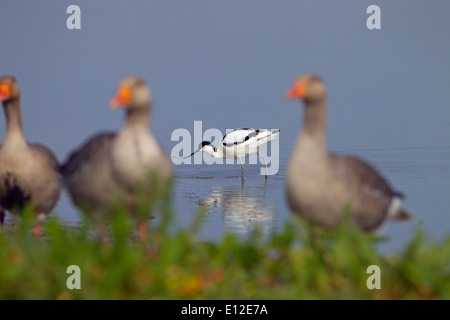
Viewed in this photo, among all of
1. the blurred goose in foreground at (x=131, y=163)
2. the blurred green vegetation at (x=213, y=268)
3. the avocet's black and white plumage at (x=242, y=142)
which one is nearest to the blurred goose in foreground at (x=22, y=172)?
the blurred goose in foreground at (x=131, y=163)

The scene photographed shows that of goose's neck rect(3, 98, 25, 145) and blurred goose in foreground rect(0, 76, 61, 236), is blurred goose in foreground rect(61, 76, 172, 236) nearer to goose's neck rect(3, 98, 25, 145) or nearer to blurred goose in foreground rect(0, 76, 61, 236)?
blurred goose in foreground rect(0, 76, 61, 236)

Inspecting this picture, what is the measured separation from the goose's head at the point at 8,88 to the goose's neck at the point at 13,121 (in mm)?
84

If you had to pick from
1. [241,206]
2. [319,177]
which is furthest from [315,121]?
[241,206]

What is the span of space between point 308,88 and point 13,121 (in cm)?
421

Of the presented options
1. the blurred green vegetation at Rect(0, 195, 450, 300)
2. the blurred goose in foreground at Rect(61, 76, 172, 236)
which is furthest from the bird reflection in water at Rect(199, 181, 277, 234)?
the blurred green vegetation at Rect(0, 195, 450, 300)

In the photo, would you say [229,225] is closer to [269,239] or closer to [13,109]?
[13,109]

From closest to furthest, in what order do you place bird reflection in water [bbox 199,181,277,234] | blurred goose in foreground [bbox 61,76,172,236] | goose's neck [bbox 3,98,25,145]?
blurred goose in foreground [bbox 61,76,172,236], goose's neck [bbox 3,98,25,145], bird reflection in water [bbox 199,181,277,234]

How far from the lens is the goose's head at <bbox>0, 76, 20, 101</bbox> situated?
8656 mm

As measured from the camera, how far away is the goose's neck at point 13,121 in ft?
28.3

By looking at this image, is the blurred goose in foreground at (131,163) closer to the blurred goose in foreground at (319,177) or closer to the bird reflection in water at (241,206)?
the blurred goose in foreground at (319,177)

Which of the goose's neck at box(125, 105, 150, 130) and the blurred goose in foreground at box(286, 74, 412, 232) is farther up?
the goose's neck at box(125, 105, 150, 130)
